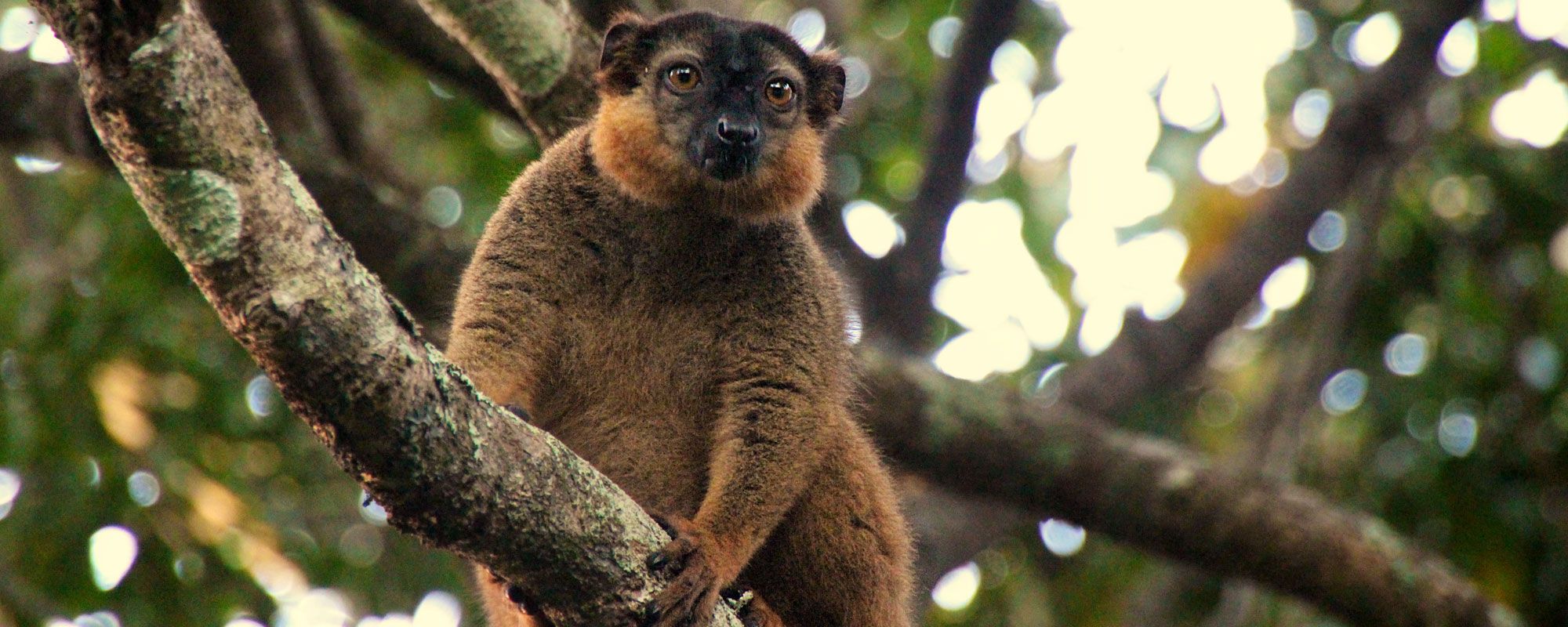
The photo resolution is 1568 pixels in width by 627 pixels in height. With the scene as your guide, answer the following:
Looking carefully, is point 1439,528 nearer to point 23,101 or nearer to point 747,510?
point 747,510

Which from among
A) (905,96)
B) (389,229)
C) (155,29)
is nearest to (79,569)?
(389,229)

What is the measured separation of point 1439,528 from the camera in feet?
25.8

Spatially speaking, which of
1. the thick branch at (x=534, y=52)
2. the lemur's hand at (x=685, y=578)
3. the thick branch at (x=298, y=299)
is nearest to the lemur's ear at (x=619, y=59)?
the thick branch at (x=534, y=52)

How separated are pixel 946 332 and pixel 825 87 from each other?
5.20 m

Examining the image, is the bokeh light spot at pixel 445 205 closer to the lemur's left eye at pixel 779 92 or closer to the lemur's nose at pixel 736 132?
the lemur's left eye at pixel 779 92

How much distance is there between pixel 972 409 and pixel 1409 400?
9.14ft

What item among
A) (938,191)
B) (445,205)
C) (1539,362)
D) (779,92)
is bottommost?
(445,205)

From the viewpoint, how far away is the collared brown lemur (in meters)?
4.02

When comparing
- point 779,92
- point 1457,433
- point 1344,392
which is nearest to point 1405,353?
point 1344,392

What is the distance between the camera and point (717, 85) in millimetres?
4609

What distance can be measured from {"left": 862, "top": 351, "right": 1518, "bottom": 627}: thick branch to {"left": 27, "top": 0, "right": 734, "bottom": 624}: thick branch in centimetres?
385

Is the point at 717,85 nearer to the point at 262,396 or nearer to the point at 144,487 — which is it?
the point at 144,487

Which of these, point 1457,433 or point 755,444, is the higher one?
point 1457,433

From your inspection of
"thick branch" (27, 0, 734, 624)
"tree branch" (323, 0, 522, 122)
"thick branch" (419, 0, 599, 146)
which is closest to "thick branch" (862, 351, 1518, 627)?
"thick branch" (419, 0, 599, 146)
